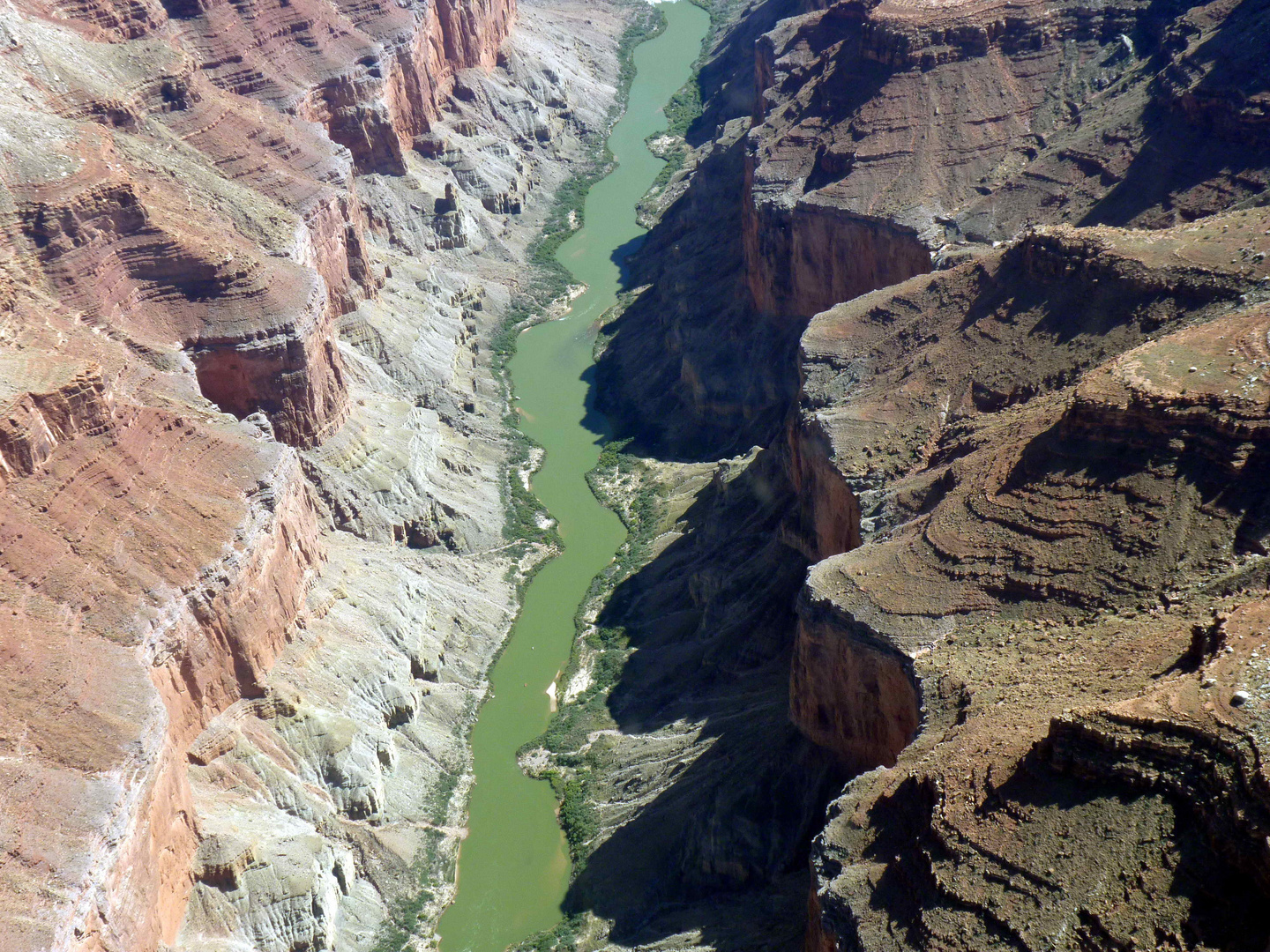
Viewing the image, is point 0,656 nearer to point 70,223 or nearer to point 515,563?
point 70,223

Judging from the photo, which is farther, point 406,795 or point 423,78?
point 423,78

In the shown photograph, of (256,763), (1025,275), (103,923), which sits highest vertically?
(1025,275)

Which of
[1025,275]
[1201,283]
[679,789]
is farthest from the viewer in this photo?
[1025,275]

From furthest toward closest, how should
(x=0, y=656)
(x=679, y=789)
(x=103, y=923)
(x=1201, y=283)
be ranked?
(x=679, y=789) < (x=1201, y=283) < (x=0, y=656) < (x=103, y=923)

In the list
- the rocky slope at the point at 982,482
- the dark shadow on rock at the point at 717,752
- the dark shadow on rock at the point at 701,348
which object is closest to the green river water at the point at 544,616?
the dark shadow on rock at the point at 717,752

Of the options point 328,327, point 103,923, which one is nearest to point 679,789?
point 103,923

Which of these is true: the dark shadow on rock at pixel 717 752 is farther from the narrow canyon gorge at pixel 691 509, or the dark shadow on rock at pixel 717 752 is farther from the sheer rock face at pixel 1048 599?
the sheer rock face at pixel 1048 599
